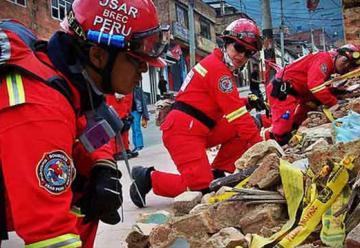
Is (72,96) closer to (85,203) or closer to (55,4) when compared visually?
(85,203)

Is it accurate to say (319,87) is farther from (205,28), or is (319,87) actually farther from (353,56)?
(205,28)

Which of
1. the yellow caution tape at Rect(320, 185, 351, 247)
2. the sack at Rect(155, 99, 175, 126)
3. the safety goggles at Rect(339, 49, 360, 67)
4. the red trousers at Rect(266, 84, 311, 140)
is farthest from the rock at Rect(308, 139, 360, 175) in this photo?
the red trousers at Rect(266, 84, 311, 140)

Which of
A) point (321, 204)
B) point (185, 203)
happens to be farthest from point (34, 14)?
point (321, 204)

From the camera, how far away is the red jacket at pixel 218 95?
16.0ft

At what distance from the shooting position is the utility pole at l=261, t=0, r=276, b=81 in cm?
1221

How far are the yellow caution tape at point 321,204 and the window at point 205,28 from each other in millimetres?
37112

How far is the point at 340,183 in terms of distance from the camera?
2.98 m

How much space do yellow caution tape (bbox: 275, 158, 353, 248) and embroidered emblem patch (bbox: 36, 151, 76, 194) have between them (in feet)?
4.90

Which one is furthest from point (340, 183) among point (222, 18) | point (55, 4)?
point (222, 18)

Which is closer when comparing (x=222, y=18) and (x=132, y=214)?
(x=132, y=214)

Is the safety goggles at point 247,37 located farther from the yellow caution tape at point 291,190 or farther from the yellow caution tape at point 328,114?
the yellow caution tape at point 291,190

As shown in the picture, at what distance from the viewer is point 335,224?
2.79 meters

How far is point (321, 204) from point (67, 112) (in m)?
1.63

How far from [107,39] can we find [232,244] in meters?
1.48
